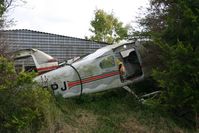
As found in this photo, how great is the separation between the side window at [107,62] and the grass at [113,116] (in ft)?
3.22

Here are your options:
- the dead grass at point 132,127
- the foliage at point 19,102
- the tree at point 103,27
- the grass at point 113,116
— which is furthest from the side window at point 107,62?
the tree at point 103,27

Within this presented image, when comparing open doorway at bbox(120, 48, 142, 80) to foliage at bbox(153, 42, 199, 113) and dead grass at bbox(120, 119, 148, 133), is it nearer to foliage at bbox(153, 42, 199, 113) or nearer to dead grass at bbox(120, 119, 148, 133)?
foliage at bbox(153, 42, 199, 113)

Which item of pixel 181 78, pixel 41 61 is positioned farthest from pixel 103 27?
pixel 181 78

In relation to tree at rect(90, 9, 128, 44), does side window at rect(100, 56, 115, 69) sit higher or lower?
lower

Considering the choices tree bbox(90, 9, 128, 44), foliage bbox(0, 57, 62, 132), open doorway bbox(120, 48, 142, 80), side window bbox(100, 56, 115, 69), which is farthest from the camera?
tree bbox(90, 9, 128, 44)

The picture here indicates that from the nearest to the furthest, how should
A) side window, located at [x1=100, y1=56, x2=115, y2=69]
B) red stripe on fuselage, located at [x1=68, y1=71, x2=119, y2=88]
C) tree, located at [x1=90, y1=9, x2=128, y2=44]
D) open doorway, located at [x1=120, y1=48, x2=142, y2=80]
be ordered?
red stripe on fuselage, located at [x1=68, y1=71, x2=119, y2=88] → side window, located at [x1=100, y1=56, x2=115, y2=69] → open doorway, located at [x1=120, y1=48, x2=142, y2=80] → tree, located at [x1=90, y1=9, x2=128, y2=44]

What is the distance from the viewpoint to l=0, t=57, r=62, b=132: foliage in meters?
8.45

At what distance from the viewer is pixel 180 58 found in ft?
35.5

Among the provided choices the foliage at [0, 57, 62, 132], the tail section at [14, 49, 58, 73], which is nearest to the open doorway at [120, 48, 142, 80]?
the tail section at [14, 49, 58, 73]

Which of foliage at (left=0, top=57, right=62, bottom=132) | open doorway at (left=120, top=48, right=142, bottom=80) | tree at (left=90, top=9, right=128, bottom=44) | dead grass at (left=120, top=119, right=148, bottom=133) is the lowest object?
dead grass at (left=120, top=119, right=148, bottom=133)

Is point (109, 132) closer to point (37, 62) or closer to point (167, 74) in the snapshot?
point (167, 74)

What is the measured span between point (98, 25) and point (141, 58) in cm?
2803

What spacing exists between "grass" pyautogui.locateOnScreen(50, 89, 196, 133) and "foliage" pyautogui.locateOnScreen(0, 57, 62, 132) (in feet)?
2.62

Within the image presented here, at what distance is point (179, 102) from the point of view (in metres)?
10.8
